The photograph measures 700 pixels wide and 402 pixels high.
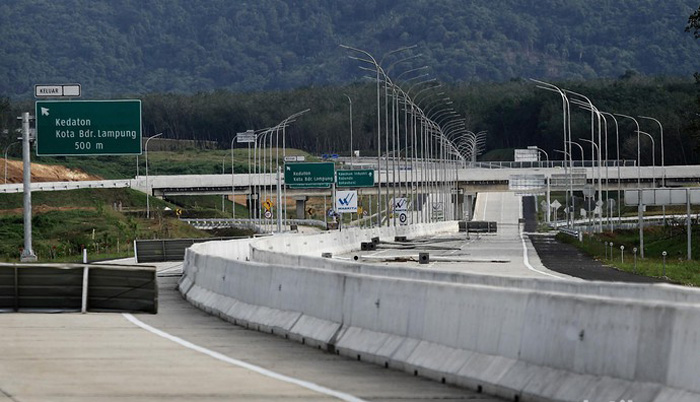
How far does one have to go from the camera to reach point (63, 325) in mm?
21094

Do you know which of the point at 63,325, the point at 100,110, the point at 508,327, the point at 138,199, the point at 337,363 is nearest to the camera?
the point at 508,327

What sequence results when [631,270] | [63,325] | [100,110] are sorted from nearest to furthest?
1. [63,325]
2. [631,270]
3. [100,110]

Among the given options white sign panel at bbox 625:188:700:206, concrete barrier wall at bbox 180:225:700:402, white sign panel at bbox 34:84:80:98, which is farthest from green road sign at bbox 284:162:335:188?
concrete barrier wall at bbox 180:225:700:402

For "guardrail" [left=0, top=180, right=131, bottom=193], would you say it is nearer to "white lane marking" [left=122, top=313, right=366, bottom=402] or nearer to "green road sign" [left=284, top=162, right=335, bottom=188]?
"green road sign" [left=284, top=162, right=335, bottom=188]

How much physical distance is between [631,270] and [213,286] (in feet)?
79.2

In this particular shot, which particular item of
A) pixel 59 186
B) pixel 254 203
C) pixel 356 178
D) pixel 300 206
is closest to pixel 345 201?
pixel 356 178

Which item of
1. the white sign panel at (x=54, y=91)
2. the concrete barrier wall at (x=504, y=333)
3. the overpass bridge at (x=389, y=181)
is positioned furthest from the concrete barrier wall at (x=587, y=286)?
the overpass bridge at (x=389, y=181)

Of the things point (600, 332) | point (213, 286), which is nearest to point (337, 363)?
point (600, 332)

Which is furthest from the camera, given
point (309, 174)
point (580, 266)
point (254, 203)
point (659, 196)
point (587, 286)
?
point (254, 203)

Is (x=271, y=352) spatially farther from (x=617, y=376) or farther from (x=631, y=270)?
(x=631, y=270)

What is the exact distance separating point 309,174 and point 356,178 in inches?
305

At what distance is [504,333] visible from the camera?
13.0m

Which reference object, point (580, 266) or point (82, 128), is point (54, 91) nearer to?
point (82, 128)

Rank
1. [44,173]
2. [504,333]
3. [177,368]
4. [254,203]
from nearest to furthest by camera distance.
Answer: [504,333], [177,368], [254,203], [44,173]
